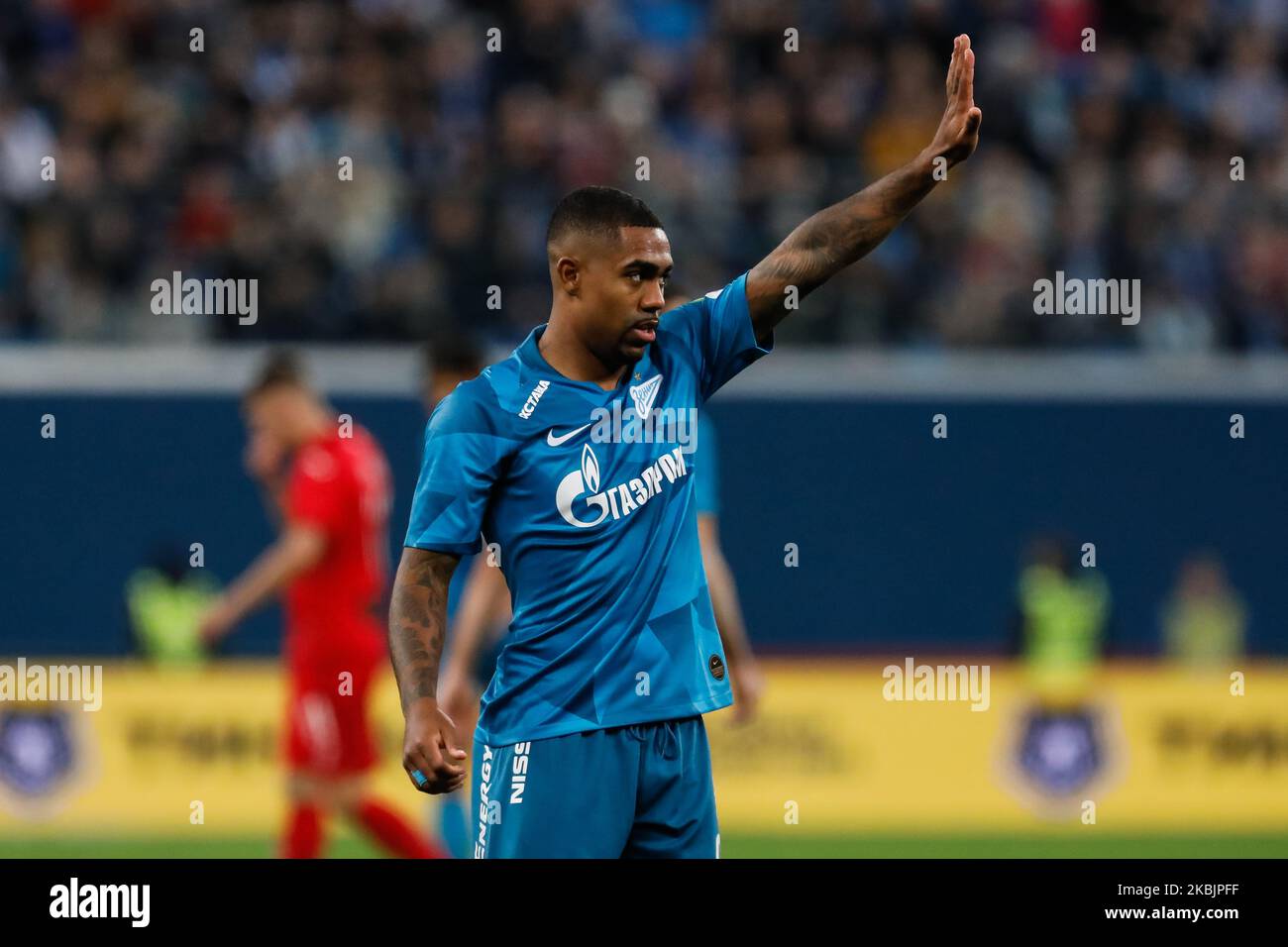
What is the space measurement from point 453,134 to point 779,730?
18.0 ft

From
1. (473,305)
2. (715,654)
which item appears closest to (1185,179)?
(473,305)

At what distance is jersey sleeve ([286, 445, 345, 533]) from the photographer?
9430 millimetres

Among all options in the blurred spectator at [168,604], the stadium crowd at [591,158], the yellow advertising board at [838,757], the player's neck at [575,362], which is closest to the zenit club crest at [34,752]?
the yellow advertising board at [838,757]

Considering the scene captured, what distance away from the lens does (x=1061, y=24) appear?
1667 centimetres

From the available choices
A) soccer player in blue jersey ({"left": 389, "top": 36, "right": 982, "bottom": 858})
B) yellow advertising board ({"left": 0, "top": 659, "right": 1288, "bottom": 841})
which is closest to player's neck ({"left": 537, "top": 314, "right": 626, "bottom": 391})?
soccer player in blue jersey ({"left": 389, "top": 36, "right": 982, "bottom": 858})

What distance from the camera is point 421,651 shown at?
5012 mm

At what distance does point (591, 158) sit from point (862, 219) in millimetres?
9927

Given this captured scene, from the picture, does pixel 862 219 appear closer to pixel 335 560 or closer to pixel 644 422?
pixel 644 422

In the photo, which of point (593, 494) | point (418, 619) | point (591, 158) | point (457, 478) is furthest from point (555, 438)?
point (591, 158)

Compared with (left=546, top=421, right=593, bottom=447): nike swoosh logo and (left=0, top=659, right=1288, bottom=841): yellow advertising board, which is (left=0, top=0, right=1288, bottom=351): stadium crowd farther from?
(left=546, top=421, right=593, bottom=447): nike swoosh logo

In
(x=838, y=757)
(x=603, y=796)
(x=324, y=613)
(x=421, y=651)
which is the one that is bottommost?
(x=838, y=757)

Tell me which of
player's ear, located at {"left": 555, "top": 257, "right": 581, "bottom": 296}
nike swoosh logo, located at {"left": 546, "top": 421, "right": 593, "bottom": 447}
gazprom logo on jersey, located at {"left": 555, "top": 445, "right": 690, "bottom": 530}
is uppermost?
player's ear, located at {"left": 555, "top": 257, "right": 581, "bottom": 296}

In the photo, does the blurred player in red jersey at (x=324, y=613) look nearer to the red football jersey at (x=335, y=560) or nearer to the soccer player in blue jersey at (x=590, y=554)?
the red football jersey at (x=335, y=560)

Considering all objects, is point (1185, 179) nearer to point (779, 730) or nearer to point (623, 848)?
point (779, 730)
